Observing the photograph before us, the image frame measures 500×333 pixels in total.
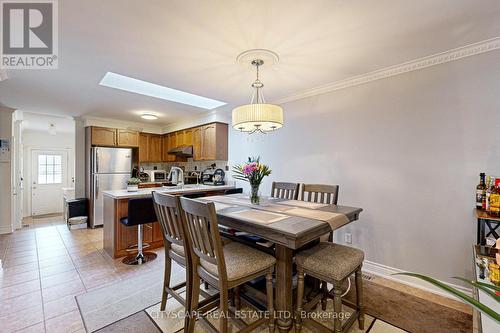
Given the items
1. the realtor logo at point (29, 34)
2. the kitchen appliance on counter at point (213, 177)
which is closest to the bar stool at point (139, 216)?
the realtor logo at point (29, 34)

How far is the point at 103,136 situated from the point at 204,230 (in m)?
4.64

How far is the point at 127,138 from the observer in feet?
17.2

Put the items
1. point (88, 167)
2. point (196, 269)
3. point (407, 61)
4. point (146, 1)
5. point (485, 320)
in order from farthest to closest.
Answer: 1. point (88, 167)
2. point (407, 61)
3. point (196, 269)
4. point (146, 1)
5. point (485, 320)

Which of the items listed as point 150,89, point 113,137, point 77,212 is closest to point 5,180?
point 77,212

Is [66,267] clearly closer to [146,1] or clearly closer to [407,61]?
[146,1]

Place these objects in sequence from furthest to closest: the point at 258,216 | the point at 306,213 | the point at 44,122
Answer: the point at 44,122 < the point at 306,213 < the point at 258,216

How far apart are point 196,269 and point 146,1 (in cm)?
188

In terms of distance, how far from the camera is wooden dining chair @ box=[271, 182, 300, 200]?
2.83 m

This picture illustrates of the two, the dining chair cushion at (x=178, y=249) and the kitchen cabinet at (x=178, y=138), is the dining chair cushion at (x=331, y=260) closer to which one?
the dining chair cushion at (x=178, y=249)

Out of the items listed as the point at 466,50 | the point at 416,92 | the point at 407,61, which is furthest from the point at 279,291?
the point at 466,50

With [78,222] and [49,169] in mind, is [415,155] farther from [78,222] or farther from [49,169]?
[49,169]

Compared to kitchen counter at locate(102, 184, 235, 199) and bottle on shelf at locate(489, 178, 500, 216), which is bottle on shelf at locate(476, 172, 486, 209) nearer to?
bottle on shelf at locate(489, 178, 500, 216)

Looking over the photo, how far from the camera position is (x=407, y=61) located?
2.37m

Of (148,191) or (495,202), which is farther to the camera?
(148,191)
